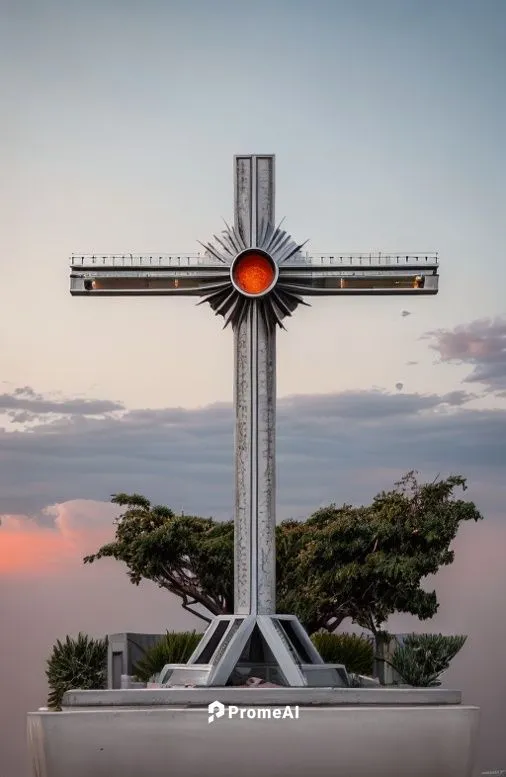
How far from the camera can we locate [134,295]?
142 feet

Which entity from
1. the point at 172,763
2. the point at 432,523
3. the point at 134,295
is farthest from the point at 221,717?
the point at 432,523

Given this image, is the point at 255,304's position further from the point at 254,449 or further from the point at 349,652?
the point at 349,652

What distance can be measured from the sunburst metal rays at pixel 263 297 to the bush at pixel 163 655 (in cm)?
1169

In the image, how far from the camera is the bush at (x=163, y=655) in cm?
4803

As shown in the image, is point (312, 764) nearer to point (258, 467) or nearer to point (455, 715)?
point (455, 715)

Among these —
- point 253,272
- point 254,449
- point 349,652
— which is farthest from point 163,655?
point 253,272

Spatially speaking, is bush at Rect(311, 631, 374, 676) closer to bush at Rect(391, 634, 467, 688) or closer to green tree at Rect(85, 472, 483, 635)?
green tree at Rect(85, 472, 483, 635)

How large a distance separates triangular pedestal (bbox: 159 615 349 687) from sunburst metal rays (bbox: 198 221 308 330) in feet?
25.9

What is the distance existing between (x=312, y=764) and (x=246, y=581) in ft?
22.3

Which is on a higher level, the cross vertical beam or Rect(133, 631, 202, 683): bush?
the cross vertical beam

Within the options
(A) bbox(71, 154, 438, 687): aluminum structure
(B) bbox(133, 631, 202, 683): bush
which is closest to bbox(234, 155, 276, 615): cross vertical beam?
(A) bbox(71, 154, 438, 687): aluminum structure

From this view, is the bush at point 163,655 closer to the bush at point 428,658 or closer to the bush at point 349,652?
the bush at point 349,652

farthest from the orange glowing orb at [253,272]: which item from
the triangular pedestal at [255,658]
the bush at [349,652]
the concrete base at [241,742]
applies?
the bush at [349,652]

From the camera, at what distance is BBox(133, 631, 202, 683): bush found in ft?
158
